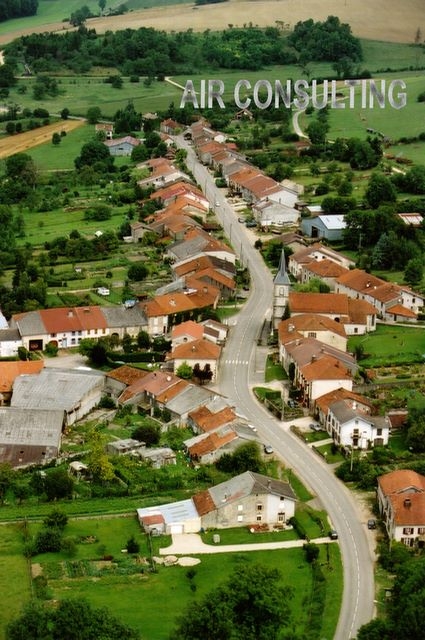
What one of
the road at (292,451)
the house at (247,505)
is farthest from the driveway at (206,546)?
the road at (292,451)

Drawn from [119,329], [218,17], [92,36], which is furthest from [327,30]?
[119,329]

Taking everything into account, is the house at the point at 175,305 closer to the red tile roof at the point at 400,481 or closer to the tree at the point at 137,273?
the tree at the point at 137,273

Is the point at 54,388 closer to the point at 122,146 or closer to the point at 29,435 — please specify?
the point at 29,435

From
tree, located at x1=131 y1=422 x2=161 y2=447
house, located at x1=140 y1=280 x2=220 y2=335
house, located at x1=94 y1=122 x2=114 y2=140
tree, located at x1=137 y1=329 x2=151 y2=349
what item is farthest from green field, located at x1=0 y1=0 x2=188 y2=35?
tree, located at x1=131 y1=422 x2=161 y2=447

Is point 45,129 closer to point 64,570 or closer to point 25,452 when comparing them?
point 25,452

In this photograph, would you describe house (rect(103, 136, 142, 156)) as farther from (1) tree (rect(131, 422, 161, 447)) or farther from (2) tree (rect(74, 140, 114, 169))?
(1) tree (rect(131, 422, 161, 447))

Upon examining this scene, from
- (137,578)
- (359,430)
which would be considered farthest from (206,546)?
(359,430)
